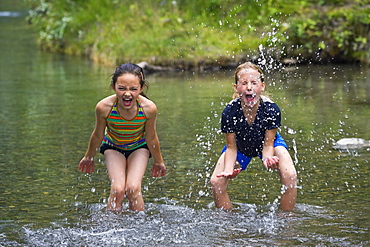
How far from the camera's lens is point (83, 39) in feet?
65.2

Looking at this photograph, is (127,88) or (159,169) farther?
(159,169)

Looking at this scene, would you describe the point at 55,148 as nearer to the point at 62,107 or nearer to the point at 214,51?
the point at 62,107

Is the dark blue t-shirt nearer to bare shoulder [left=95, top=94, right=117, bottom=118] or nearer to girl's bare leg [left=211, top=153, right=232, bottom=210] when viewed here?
girl's bare leg [left=211, top=153, right=232, bottom=210]

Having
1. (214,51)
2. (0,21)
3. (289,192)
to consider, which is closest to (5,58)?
(214,51)

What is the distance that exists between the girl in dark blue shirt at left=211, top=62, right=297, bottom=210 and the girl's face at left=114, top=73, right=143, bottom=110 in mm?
713

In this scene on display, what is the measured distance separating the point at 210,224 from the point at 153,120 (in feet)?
3.06

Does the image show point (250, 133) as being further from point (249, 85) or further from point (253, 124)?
point (249, 85)

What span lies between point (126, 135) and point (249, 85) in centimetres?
104

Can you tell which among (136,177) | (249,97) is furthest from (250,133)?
(136,177)

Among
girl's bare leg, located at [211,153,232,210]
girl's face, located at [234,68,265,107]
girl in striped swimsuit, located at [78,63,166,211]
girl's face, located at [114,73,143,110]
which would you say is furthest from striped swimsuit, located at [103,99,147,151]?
girl's face, located at [234,68,265,107]

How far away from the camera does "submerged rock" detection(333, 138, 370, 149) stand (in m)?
7.67

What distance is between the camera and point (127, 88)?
5387mm

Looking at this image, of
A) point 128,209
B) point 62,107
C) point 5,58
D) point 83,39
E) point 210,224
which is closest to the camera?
point 210,224

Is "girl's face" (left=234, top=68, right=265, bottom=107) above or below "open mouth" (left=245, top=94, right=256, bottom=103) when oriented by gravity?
above
